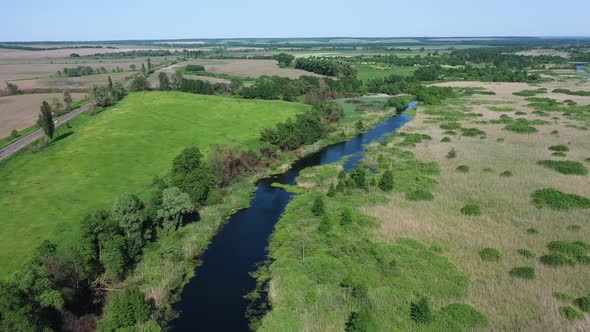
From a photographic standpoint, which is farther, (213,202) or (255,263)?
(213,202)

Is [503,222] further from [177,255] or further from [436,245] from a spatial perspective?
[177,255]

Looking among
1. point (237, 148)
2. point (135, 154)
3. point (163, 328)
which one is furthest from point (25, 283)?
point (237, 148)

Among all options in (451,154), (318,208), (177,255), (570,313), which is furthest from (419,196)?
(177,255)

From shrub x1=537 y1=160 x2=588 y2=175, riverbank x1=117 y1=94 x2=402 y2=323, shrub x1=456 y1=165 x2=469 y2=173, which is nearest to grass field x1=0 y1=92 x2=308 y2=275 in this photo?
riverbank x1=117 y1=94 x2=402 y2=323

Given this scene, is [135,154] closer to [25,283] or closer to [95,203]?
[95,203]

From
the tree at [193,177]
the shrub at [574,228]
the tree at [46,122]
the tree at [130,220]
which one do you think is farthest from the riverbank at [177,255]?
the tree at [46,122]

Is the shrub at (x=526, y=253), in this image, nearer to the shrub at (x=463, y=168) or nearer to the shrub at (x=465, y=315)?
the shrub at (x=465, y=315)
